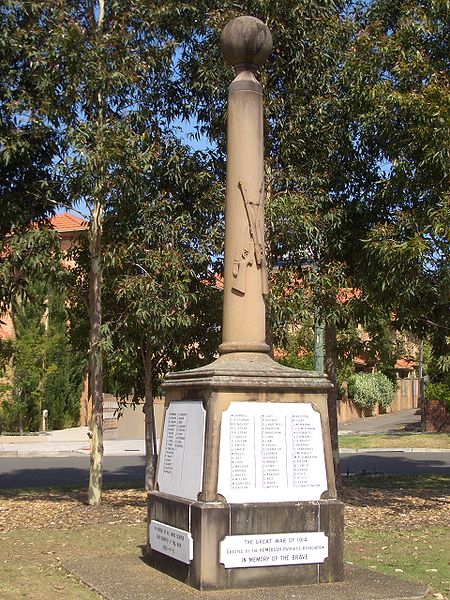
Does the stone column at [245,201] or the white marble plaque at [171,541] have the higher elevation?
the stone column at [245,201]

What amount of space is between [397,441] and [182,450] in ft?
78.7

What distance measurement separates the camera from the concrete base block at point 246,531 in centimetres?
695

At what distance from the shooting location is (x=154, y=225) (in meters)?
12.4

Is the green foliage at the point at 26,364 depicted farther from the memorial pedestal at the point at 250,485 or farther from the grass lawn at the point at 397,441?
the memorial pedestal at the point at 250,485

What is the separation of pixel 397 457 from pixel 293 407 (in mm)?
18637

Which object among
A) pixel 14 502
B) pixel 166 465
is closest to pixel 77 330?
pixel 14 502

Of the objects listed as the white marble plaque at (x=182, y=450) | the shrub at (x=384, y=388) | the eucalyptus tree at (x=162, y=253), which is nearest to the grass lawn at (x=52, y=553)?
the white marble plaque at (x=182, y=450)

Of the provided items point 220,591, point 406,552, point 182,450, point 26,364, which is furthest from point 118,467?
point 220,591

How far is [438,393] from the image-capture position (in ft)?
122

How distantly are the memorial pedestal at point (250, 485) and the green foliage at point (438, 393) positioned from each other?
2942cm

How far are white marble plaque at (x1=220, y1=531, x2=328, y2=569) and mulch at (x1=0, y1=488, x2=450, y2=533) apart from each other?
4124 millimetres

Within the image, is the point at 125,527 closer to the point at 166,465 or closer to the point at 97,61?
the point at 166,465

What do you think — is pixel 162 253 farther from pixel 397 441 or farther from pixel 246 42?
pixel 397 441

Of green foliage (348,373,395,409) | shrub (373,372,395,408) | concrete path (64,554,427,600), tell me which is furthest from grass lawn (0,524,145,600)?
shrub (373,372,395,408)
